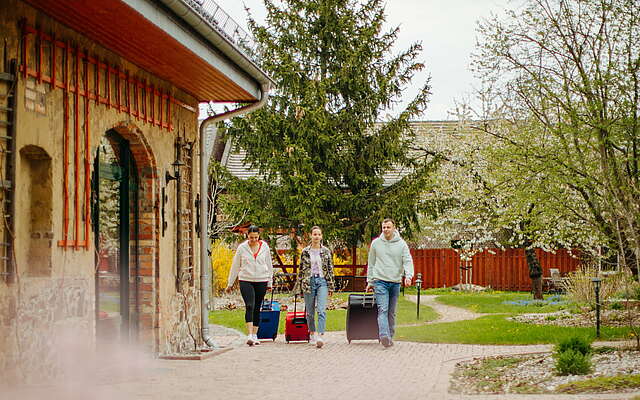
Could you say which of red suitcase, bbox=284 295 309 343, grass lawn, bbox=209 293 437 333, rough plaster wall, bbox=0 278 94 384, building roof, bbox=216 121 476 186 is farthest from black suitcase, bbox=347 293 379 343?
building roof, bbox=216 121 476 186

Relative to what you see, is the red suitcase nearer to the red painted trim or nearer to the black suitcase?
the black suitcase

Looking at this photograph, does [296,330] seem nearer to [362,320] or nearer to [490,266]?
[362,320]

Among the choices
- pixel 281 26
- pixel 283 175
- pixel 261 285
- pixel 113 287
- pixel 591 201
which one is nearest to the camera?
pixel 113 287

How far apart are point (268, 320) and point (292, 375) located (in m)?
4.10

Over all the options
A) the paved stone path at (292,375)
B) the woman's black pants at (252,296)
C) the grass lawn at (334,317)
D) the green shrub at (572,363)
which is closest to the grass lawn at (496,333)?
the paved stone path at (292,375)

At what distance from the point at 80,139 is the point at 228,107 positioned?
57.0ft

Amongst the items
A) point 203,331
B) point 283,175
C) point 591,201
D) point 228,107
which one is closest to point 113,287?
point 203,331

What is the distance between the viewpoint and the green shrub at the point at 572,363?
9.34 meters

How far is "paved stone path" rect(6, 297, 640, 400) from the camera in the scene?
27.8ft

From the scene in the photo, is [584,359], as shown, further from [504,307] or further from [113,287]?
[504,307]

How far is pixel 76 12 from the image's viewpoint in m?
8.22

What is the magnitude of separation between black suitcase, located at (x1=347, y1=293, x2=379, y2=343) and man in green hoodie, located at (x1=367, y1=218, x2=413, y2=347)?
35cm

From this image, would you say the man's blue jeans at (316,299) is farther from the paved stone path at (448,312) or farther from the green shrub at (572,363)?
the paved stone path at (448,312)

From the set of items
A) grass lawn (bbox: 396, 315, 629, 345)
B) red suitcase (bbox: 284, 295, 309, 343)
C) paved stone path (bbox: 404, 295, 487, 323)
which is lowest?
paved stone path (bbox: 404, 295, 487, 323)
